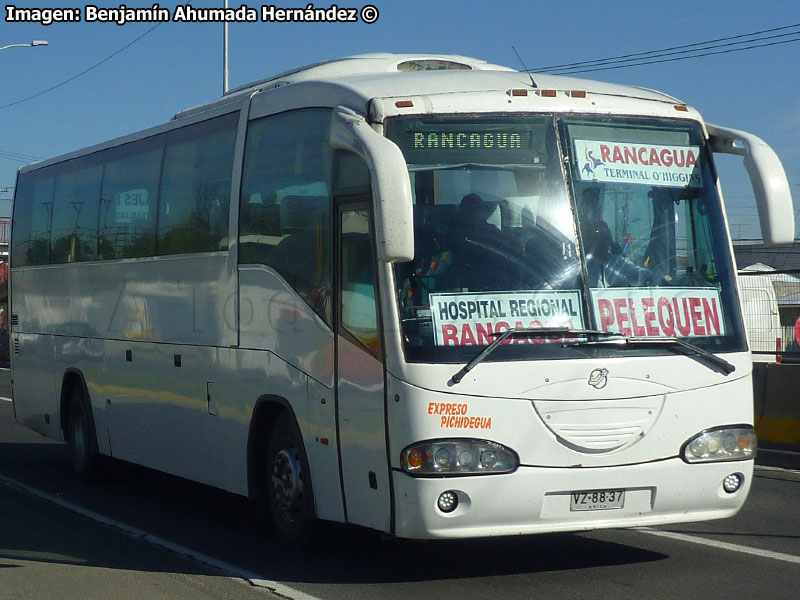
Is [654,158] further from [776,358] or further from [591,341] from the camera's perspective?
[776,358]

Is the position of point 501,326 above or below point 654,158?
below

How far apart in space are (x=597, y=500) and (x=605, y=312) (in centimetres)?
112

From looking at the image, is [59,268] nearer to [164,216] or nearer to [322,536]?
[164,216]

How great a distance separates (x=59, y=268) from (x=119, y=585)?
259 inches

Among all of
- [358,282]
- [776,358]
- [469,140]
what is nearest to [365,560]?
[358,282]

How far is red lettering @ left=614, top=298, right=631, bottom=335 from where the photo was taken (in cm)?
725

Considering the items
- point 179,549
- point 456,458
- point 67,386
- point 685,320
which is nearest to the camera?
point 456,458

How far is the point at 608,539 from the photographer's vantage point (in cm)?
873

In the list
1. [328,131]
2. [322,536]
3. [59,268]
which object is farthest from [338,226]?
[59,268]

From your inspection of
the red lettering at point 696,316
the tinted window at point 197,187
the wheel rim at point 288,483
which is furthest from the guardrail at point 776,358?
the wheel rim at point 288,483

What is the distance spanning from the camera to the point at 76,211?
42.9 feet

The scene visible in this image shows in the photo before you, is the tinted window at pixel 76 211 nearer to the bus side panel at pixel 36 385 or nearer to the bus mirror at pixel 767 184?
the bus side panel at pixel 36 385

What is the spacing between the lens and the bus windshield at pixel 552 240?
7.11 m

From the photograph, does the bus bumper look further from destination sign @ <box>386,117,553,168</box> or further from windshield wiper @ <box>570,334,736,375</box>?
destination sign @ <box>386,117,553,168</box>
